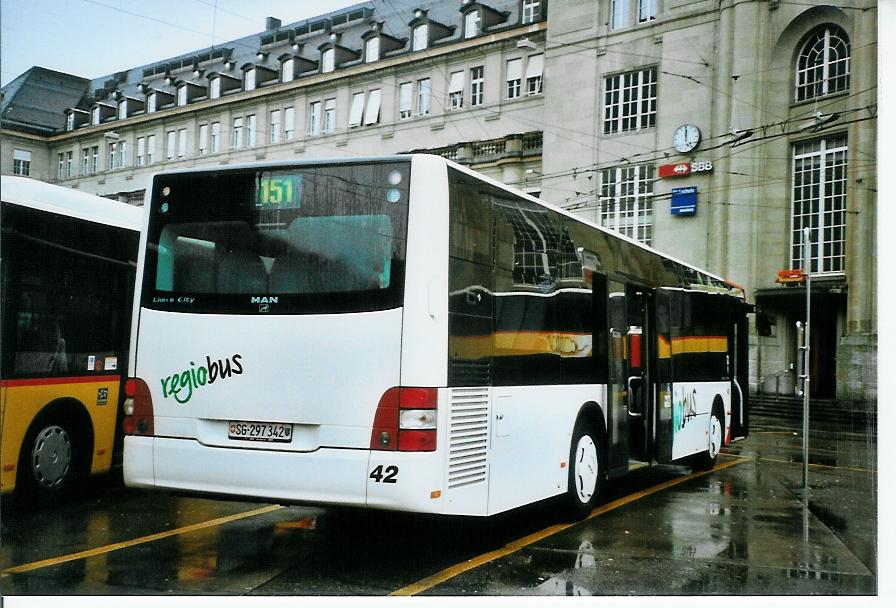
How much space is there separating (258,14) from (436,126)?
121 inches

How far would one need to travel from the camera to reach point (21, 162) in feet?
30.4

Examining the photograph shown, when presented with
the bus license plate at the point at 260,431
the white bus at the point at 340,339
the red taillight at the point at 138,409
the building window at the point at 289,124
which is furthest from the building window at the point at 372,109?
the bus license plate at the point at 260,431

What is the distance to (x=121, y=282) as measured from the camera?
10.1m

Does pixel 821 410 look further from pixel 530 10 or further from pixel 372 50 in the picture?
pixel 372 50

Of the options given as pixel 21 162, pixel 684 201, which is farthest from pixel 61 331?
pixel 684 201

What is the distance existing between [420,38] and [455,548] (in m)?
6.73

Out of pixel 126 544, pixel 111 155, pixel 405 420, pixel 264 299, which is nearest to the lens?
pixel 405 420

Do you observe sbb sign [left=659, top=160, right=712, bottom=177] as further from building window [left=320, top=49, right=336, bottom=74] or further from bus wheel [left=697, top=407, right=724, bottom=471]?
building window [left=320, top=49, right=336, bottom=74]

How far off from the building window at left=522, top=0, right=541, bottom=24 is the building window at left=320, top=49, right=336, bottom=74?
2.69 meters

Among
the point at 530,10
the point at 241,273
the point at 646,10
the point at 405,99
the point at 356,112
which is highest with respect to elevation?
the point at 530,10

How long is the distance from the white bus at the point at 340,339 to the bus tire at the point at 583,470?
0.89 meters

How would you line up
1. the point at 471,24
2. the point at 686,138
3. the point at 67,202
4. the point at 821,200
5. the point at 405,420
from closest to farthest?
the point at 405,420 → the point at 67,202 → the point at 471,24 → the point at 821,200 → the point at 686,138
